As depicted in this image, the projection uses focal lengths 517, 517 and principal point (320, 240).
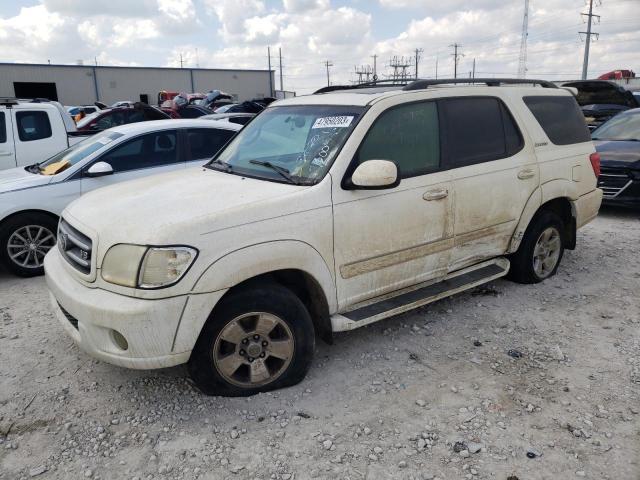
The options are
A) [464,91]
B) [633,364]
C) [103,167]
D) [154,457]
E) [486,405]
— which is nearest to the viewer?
[154,457]

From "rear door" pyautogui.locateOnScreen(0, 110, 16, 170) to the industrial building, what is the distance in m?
41.4

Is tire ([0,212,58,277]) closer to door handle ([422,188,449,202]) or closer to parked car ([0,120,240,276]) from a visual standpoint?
parked car ([0,120,240,276])

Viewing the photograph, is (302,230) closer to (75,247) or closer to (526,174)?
(75,247)

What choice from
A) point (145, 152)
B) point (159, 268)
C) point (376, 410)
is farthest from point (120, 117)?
point (376, 410)

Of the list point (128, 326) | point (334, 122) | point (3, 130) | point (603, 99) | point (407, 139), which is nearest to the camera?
point (128, 326)

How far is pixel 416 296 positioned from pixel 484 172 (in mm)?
1140

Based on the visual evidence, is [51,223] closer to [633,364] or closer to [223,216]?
[223,216]

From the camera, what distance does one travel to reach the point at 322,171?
3.30 metres

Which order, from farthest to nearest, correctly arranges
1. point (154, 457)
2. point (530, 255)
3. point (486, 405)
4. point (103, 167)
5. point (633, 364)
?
point (103, 167)
point (530, 255)
point (633, 364)
point (486, 405)
point (154, 457)

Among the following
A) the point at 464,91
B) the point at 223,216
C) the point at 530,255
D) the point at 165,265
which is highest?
the point at 464,91

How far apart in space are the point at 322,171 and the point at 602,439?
7.20 feet

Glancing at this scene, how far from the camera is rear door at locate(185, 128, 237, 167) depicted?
20.6 feet

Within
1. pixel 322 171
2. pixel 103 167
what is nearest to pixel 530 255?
pixel 322 171

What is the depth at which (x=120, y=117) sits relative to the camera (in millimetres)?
12172
